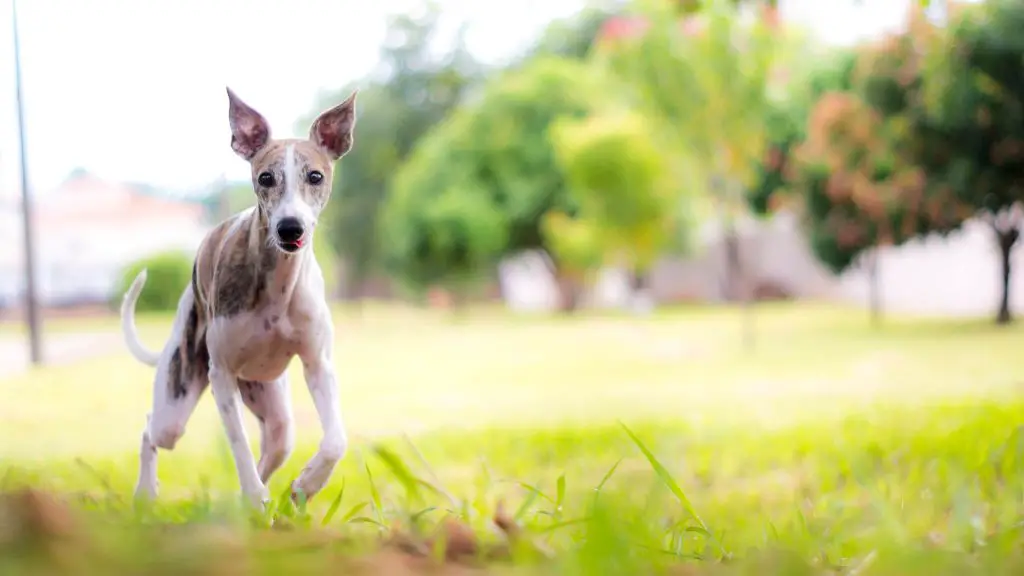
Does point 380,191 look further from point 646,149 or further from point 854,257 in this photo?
point 854,257

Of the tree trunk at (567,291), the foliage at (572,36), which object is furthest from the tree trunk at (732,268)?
the foliage at (572,36)

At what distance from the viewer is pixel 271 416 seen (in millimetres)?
723

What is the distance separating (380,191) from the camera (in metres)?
6.79

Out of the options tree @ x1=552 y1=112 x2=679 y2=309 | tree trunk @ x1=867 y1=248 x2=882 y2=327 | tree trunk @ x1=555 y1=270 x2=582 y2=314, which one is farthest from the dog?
tree trunk @ x1=555 y1=270 x2=582 y2=314

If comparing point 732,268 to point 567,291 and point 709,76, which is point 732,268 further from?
Result: point 709,76

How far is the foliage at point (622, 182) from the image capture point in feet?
18.5

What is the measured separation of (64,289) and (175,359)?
116 inches

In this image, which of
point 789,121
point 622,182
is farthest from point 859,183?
point 622,182

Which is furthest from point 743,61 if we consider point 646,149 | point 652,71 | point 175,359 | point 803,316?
point 175,359

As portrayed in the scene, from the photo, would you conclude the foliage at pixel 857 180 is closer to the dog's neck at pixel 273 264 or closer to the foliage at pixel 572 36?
the foliage at pixel 572 36

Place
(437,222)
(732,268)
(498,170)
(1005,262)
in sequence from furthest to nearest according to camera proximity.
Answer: (498,170) < (732,268) < (437,222) < (1005,262)

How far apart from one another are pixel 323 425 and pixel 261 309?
0.33 ft

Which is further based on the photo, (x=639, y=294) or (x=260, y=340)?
(x=639, y=294)

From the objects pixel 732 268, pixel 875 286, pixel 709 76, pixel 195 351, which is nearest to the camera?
pixel 195 351
